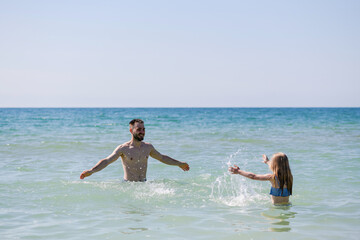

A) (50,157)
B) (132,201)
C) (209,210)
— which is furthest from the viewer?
(50,157)

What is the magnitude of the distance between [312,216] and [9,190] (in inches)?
212

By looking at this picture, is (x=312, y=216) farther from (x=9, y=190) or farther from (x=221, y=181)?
(x=9, y=190)

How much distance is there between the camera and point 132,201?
21.7 feet

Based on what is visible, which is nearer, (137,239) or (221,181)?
(137,239)

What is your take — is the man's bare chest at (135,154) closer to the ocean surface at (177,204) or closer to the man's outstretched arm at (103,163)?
the man's outstretched arm at (103,163)

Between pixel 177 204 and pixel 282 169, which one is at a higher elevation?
pixel 282 169

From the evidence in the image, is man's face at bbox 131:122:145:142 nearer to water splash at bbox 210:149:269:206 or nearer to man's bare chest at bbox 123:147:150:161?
man's bare chest at bbox 123:147:150:161

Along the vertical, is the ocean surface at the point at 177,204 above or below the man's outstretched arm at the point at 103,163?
below

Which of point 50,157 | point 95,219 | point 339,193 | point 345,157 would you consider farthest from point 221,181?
point 50,157

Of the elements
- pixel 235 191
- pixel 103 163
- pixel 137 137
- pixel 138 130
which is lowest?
pixel 235 191

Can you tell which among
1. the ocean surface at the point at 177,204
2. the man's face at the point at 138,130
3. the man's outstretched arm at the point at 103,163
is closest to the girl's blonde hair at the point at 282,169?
the ocean surface at the point at 177,204

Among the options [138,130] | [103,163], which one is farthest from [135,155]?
[103,163]

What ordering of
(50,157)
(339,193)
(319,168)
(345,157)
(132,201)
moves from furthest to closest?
(50,157)
(345,157)
(319,168)
(339,193)
(132,201)

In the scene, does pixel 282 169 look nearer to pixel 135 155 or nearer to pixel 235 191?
pixel 235 191
